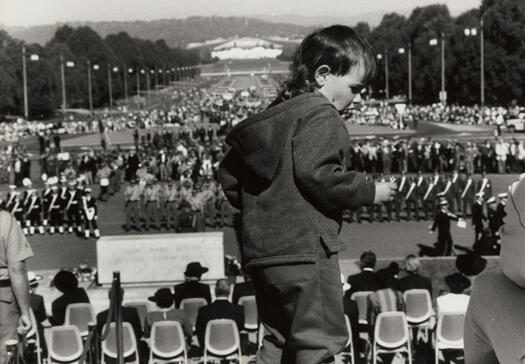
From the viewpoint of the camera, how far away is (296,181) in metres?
2.79

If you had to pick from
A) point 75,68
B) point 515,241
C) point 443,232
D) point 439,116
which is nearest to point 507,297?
point 515,241

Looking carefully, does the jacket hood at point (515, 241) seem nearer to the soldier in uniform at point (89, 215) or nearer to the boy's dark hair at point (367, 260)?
the boy's dark hair at point (367, 260)

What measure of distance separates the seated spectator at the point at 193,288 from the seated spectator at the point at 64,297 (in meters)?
1.14

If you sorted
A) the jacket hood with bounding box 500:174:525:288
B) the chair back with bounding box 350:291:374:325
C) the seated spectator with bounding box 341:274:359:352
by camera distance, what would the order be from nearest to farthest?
the jacket hood with bounding box 500:174:525:288, the seated spectator with bounding box 341:274:359:352, the chair back with bounding box 350:291:374:325

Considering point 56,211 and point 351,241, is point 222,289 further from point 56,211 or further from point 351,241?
point 56,211

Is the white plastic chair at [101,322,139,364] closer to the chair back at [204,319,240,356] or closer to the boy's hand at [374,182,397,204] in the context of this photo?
the chair back at [204,319,240,356]

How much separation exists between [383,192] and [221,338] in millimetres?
6872

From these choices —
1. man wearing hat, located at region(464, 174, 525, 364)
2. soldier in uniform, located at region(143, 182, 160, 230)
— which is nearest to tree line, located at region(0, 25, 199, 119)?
soldier in uniform, located at region(143, 182, 160, 230)

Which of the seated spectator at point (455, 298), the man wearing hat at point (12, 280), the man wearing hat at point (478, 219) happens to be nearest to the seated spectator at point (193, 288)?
the seated spectator at point (455, 298)

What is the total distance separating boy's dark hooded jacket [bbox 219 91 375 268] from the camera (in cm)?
275

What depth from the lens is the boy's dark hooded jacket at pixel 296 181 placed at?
275cm

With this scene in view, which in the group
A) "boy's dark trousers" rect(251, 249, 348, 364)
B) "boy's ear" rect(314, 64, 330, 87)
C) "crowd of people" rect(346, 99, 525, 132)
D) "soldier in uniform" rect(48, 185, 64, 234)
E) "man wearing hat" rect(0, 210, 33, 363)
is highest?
"boy's ear" rect(314, 64, 330, 87)

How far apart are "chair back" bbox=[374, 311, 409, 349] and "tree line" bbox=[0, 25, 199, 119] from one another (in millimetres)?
Answer: 57081

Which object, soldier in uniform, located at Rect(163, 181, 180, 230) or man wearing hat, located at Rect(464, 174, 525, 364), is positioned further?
soldier in uniform, located at Rect(163, 181, 180, 230)
